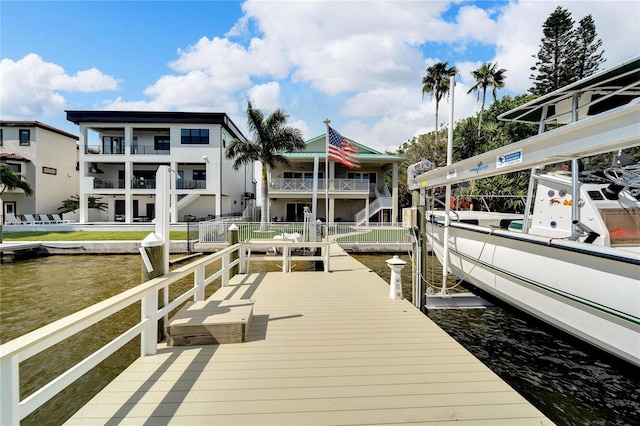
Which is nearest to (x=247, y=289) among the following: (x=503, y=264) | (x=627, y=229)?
Answer: (x=503, y=264)

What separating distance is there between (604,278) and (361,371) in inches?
146

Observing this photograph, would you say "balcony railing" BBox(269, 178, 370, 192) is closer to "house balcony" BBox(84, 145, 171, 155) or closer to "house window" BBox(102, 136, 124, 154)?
"house balcony" BBox(84, 145, 171, 155)

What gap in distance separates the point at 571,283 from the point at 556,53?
33659 mm

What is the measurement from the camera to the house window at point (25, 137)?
96.7 feet

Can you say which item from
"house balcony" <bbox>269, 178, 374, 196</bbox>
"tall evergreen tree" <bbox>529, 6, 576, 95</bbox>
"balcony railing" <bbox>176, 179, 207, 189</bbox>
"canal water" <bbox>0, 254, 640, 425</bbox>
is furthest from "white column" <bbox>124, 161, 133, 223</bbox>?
"tall evergreen tree" <bbox>529, 6, 576, 95</bbox>

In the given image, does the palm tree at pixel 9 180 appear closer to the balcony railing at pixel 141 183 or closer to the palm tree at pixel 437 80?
the balcony railing at pixel 141 183

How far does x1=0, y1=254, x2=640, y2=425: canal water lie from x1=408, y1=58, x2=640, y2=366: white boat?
26.1 inches

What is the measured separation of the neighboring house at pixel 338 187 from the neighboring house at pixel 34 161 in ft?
70.3

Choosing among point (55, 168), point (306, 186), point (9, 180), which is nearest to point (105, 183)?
point (9, 180)

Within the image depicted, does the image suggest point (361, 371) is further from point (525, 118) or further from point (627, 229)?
point (525, 118)

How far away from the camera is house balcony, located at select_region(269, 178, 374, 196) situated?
2436 centimetres

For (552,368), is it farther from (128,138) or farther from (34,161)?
(34,161)

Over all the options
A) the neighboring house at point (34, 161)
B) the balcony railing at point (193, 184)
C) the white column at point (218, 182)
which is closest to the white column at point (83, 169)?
the neighboring house at point (34, 161)

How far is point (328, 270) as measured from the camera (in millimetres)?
9398
